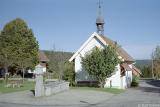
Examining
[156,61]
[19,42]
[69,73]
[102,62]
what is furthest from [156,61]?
[102,62]

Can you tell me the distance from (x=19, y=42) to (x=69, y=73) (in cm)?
2097

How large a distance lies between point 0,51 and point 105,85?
77.5ft

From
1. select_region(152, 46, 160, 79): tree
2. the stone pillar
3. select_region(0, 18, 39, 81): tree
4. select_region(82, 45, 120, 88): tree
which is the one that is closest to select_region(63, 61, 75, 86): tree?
select_region(82, 45, 120, 88): tree

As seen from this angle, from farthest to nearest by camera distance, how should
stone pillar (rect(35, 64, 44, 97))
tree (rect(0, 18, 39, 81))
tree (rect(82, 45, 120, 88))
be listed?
tree (rect(0, 18, 39, 81)) → tree (rect(82, 45, 120, 88)) → stone pillar (rect(35, 64, 44, 97))

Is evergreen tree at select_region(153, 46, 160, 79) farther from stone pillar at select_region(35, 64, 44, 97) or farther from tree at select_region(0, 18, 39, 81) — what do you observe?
stone pillar at select_region(35, 64, 44, 97)

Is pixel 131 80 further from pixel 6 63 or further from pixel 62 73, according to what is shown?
pixel 6 63

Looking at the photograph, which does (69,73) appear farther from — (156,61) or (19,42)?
(156,61)

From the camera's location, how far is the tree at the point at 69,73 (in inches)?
1560

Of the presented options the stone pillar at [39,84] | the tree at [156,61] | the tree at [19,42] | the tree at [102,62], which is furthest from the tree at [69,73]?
the tree at [156,61]

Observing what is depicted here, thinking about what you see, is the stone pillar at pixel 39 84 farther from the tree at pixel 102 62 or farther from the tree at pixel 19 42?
the tree at pixel 19 42

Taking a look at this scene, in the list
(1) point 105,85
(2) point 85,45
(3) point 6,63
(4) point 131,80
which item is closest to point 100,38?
(2) point 85,45

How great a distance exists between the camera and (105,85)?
3897 centimetres

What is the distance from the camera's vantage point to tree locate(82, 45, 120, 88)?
3541 cm

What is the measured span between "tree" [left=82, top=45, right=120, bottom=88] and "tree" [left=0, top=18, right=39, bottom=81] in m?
20.4
